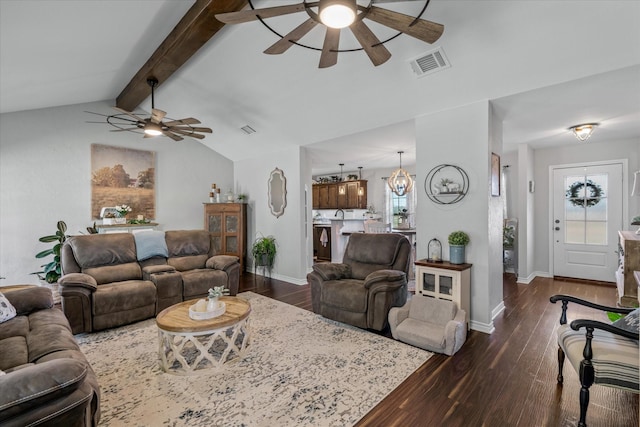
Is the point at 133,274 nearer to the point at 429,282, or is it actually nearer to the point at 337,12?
the point at 429,282

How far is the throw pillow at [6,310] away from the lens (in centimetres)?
232

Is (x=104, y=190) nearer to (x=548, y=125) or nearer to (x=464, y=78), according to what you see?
(x=464, y=78)

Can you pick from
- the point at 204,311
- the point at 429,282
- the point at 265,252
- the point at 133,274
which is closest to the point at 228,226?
the point at 265,252

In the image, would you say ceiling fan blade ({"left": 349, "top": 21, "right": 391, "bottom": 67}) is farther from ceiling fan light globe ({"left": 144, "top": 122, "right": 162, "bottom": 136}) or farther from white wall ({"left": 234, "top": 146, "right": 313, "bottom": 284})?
white wall ({"left": 234, "top": 146, "right": 313, "bottom": 284})

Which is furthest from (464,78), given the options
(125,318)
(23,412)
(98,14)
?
(125,318)

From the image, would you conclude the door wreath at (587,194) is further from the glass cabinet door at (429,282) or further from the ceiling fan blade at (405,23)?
the ceiling fan blade at (405,23)

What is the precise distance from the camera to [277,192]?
5.94 m

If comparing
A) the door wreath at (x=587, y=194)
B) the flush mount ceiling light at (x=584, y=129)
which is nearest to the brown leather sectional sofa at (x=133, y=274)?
the flush mount ceiling light at (x=584, y=129)

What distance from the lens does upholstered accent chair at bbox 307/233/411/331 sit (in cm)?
313

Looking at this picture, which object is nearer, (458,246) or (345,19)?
(345,19)

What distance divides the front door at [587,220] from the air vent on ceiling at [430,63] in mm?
4052

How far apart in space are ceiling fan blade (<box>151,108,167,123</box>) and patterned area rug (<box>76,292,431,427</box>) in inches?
102

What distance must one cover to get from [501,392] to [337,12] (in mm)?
2826

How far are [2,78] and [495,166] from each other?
5.82m
